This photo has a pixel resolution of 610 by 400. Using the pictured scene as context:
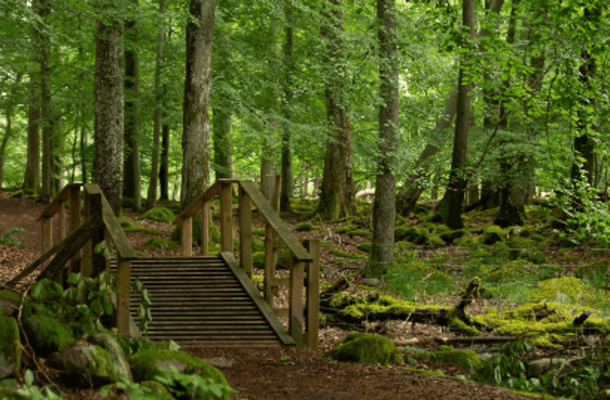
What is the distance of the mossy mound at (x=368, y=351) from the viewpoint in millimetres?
5477

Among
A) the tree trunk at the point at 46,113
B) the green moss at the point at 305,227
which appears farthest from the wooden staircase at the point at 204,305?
the tree trunk at the point at 46,113

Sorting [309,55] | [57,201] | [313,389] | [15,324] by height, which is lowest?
[313,389]

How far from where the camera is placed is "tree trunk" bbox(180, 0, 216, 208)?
37.1ft

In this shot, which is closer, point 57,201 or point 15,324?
point 15,324

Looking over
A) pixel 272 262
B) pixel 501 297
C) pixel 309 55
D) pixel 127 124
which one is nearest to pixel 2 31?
pixel 127 124

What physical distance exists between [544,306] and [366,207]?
12.2 metres

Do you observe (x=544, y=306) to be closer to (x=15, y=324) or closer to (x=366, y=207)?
(x=15, y=324)

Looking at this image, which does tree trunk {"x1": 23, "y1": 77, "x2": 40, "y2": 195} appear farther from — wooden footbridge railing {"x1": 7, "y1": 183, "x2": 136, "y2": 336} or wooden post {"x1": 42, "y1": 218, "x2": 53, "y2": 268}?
wooden footbridge railing {"x1": 7, "y1": 183, "x2": 136, "y2": 336}

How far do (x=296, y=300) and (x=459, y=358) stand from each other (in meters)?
1.63

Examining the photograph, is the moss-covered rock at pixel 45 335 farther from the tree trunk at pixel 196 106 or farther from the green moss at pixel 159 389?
the tree trunk at pixel 196 106

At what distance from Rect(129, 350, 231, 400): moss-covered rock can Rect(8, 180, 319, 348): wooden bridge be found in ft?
3.45

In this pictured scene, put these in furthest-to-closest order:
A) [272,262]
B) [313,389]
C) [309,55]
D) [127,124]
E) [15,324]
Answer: [127,124] < [309,55] < [272,262] < [313,389] < [15,324]

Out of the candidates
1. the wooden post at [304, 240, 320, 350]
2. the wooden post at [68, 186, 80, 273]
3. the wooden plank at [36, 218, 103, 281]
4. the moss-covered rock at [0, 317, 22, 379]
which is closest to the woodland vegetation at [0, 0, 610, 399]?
the wooden post at [304, 240, 320, 350]

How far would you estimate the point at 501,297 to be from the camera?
970 centimetres
